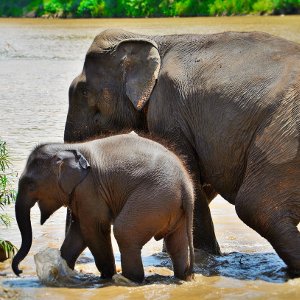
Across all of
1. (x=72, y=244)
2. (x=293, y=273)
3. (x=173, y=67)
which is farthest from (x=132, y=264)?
(x=173, y=67)

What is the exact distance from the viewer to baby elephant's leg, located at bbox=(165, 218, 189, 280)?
8.38 meters

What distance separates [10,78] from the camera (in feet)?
86.6

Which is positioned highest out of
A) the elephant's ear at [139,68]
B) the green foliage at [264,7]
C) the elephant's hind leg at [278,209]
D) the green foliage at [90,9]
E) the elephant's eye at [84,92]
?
the elephant's ear at [139,68]

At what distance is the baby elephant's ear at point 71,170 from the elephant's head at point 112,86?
5.78 feet

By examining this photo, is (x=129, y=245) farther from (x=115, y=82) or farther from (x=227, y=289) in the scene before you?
(x=115, y=82)

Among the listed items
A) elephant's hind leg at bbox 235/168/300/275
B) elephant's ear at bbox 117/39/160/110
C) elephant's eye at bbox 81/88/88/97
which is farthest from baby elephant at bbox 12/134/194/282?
elephant's eye at bbox 81/88/88/97

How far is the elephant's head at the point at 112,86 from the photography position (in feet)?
32.4

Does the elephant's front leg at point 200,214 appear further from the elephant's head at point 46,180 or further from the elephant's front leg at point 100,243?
the elephant's head at point 46,180

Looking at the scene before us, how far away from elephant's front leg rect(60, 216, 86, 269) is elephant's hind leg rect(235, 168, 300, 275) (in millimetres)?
1398

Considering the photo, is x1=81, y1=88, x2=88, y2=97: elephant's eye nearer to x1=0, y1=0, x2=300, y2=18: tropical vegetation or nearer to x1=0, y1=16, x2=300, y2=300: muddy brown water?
x1=0, y1=16, x2=300, y2=300: muddy brown water

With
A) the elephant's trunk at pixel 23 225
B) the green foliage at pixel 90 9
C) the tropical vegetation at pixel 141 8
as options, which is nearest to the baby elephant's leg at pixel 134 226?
the elephant's trunk at pixel 23 225

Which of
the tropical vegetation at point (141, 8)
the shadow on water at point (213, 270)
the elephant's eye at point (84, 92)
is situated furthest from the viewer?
the tropical vegetation at point (141, 8)

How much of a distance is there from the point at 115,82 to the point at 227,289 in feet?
8.61

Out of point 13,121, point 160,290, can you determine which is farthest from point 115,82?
point 13,121
